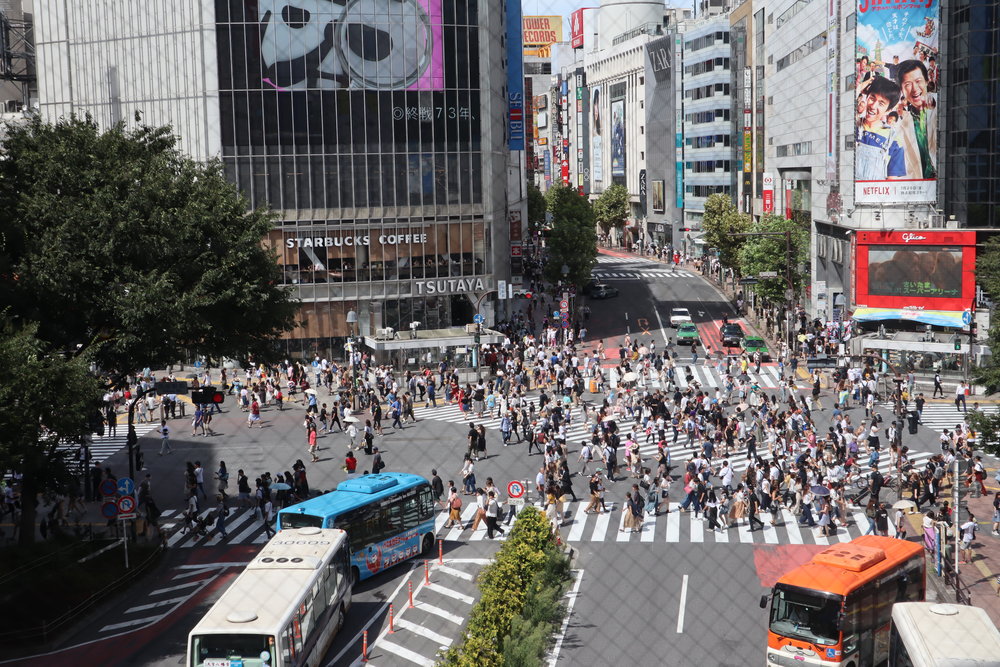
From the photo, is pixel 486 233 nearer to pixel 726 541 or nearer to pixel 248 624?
pixel 726 541

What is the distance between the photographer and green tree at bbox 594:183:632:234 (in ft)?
135

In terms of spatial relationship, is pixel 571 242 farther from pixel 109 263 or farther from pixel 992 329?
pixel 109 263

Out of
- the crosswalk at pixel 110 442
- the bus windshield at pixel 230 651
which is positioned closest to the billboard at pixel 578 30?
the crosswalk at pixel 110 442

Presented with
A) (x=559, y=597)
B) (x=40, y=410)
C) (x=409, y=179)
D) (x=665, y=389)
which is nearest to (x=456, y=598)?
(x=559, y=597)

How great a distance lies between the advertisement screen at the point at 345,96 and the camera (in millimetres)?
19938

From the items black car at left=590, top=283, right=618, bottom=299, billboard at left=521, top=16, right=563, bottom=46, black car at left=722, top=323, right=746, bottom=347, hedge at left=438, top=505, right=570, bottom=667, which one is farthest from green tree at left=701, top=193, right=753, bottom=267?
billboard at left=521, top=16, right=563, bottom=46

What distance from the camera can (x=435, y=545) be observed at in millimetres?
9805

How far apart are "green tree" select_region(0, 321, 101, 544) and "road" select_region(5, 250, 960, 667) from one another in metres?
1.42

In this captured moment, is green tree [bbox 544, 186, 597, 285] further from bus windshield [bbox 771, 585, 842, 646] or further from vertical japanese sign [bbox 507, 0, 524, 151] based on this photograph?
bus windshield [bbox 771, 585, 842, 646]

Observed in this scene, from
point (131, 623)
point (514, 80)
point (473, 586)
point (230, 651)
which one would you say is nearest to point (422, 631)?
point (473, 586)

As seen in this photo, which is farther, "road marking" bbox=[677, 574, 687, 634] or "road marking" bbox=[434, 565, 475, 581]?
"road marking" bbox=[434, 565, 475, 581]

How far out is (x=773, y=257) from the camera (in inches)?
896

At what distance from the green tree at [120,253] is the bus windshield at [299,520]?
1742 millimetres

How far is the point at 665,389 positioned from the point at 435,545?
7566 mm
